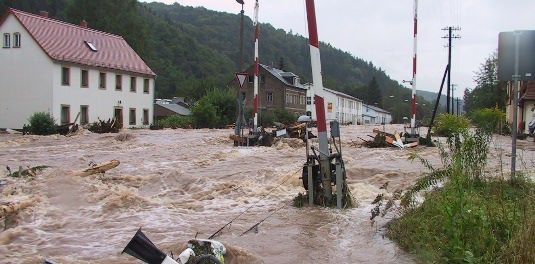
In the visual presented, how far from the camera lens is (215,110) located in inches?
1833

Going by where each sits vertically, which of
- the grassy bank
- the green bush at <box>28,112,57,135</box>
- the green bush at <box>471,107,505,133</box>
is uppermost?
the green bush at <box>471,107,505,133</box>

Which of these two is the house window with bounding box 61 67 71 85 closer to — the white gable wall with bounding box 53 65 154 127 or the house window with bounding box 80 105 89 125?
the white gable wall with bounding box 53 65 154 127

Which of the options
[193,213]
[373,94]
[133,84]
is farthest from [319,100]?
[373,94]

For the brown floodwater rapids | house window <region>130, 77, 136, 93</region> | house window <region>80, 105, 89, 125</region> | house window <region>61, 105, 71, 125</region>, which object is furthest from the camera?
house window <region>130, 77, 136, 93</region>

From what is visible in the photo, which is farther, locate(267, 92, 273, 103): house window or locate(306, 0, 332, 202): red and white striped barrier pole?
locate(267, 92, 273, 103): house window

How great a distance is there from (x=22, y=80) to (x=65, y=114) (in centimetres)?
396

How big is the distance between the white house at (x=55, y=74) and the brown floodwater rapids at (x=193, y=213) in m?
24.8

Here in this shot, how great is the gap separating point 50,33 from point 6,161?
2843cm

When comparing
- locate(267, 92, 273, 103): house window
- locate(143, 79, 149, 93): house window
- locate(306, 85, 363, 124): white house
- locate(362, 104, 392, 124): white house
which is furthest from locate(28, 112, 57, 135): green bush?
locate(362, 104, 392, 124): white house

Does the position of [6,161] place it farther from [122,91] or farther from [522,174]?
[122,91]

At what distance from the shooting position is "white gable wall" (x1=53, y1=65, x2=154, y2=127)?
39719mm

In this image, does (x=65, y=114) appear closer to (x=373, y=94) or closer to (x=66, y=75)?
(x=66, y=75)

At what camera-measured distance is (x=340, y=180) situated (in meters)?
8.03

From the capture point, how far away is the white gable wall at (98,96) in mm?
39719
